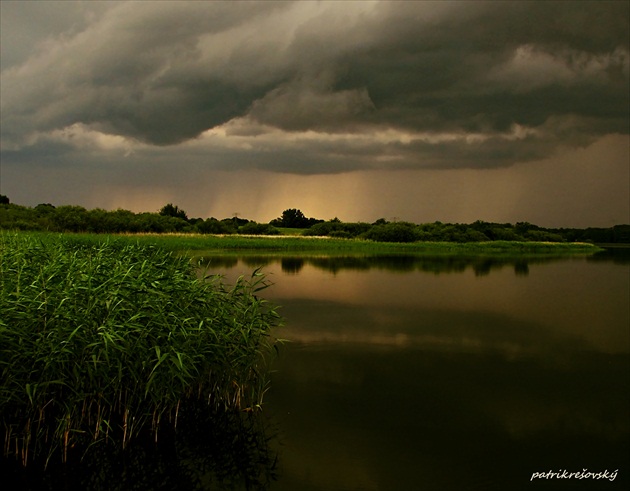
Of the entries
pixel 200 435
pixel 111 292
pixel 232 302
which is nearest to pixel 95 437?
pixel 200 435

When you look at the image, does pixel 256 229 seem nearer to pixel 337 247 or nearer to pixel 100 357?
pixel 337 247

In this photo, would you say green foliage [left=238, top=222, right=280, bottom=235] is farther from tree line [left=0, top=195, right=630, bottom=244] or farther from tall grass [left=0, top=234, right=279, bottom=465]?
tall grass [left=0, top=234, right=279, bottom=465]

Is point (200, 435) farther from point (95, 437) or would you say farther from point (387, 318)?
point (387, 318)

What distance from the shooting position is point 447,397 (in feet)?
34.0

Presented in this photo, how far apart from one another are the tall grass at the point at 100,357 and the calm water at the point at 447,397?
1.91 metres

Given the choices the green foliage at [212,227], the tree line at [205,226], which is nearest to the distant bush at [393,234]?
the tree line at [205,226]

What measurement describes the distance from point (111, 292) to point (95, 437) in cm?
233

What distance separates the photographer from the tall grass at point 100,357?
6883 millimetres

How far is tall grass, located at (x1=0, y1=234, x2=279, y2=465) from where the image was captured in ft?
22.6

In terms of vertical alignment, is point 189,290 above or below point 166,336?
above

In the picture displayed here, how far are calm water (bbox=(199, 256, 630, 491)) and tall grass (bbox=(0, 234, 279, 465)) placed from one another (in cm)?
191

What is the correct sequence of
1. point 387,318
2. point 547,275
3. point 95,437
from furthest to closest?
point 547,275 < point 387,318 < point 95,437

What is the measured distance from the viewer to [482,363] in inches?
523

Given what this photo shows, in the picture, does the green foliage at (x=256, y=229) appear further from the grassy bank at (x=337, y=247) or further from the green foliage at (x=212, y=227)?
the grassy bank at (x=337, y=247)
